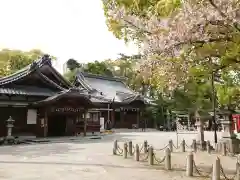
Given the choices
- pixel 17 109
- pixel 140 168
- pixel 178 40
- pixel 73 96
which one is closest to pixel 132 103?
pixel 73 96

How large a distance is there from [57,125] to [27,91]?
17.6 feet

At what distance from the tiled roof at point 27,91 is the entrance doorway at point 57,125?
107 inches

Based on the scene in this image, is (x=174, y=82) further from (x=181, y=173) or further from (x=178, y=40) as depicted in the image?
(x=181, y=173)

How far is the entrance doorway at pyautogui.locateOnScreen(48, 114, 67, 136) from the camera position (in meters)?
32.0

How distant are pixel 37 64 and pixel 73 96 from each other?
514 centimetres

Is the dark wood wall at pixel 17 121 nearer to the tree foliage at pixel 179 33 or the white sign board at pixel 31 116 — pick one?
the white sign board at pixel 31 116

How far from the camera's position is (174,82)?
1155 cm

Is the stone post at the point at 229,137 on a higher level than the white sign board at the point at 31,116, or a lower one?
lower

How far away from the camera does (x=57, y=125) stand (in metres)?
32.7

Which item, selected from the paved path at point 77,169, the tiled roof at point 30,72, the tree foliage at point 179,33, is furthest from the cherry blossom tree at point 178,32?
the tiled roof at point 30,72

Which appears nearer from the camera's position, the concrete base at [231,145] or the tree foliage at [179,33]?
the tree foliage at [179,33]

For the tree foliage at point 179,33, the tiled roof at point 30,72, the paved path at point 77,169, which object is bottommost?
the paved path at point 77,169

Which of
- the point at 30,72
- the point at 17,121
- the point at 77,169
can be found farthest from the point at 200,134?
the point at 30,72

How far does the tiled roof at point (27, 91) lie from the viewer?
27933 mm
